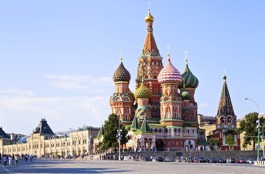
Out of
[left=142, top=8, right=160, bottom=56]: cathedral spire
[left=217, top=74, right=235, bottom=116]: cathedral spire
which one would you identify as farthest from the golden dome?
[left=217, top=74, right=235, bottom=116]: cathedral spire

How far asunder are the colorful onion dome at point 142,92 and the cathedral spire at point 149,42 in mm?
8122

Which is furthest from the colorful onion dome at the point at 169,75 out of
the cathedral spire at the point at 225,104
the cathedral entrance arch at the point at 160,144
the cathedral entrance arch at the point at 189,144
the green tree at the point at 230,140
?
the green tree at the point at 230,140

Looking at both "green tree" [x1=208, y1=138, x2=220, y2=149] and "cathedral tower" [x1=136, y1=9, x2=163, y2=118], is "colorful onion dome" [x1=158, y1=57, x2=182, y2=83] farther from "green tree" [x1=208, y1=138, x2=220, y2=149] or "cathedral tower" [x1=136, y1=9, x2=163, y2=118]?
"green tree" [x1=208, y1=138, x2=220, y2=149]

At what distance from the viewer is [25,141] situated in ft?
616

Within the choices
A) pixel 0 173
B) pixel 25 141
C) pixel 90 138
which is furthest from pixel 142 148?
pixel 25 141

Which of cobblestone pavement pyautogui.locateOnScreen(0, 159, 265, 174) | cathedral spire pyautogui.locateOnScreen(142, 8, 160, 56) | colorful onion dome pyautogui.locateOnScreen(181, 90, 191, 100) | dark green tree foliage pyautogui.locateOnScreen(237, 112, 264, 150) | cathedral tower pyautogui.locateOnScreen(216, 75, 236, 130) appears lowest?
cobblestone pavement pyautogui.locateOnScreen(0, 159, 265, 174)

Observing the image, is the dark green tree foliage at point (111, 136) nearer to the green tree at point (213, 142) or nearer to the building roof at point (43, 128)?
the green tree at point (213, 142)

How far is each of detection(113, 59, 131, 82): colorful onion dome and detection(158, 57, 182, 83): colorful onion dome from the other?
7522 millimetres

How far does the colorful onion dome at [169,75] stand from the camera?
104 metres

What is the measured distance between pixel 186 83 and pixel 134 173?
8040 cm

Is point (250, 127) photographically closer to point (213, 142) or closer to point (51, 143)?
point (213, 142)

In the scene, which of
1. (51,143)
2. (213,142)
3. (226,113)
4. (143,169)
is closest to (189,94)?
(226,113)

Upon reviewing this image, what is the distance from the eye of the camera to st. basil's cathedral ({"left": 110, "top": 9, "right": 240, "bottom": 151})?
A: 103500 mm

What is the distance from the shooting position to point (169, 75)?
105 meters
